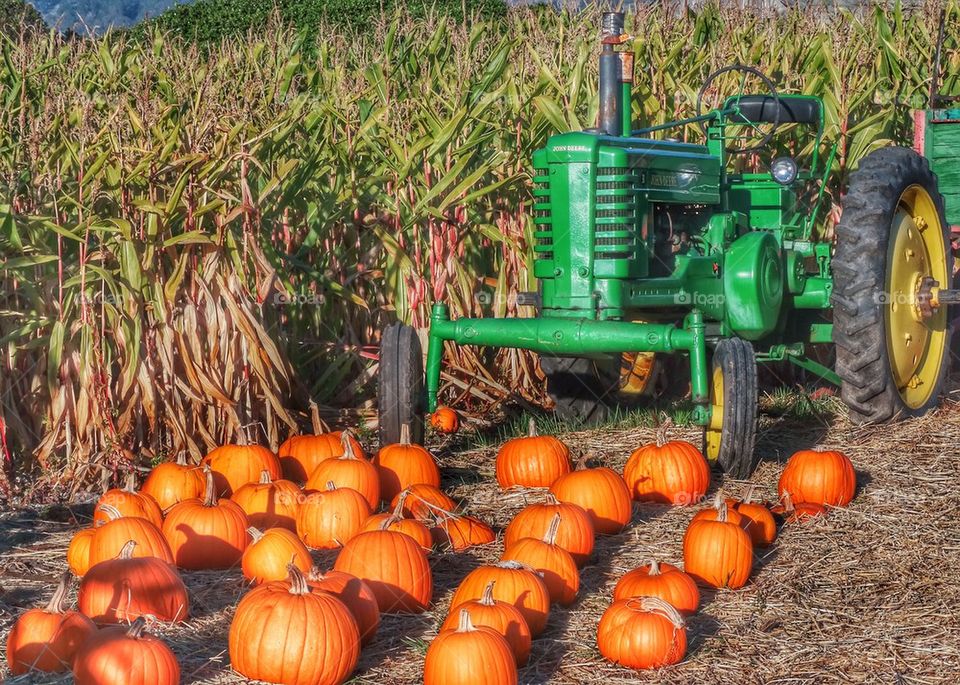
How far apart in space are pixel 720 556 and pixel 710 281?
2001 mm

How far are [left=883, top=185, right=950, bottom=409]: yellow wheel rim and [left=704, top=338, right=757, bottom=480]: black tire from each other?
Result: 1175 millimetres

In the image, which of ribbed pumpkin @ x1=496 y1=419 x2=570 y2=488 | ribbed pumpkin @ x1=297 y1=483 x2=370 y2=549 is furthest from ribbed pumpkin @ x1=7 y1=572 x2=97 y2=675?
ribbed pumpkin @ x1=496 y1=419 x2=570 y2=488

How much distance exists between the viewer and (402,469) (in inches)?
203

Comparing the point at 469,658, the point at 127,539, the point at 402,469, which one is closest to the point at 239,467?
the point at 402,469

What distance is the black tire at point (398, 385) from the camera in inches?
215

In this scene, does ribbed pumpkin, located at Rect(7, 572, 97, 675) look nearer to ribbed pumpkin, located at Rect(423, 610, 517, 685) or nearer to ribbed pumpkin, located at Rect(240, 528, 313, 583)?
ribbed pumpkin, located at Rect(240, 528, 313, 583)

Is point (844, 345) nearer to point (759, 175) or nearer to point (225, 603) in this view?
point (759, 175)

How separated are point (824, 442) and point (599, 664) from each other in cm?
297

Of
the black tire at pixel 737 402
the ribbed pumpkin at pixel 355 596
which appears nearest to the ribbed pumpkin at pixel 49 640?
the ribbed pumpkin at pixel 355 596

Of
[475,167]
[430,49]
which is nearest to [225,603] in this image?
[475,167]

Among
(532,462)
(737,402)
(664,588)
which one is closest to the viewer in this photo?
(664,588)

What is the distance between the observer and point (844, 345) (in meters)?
5.86

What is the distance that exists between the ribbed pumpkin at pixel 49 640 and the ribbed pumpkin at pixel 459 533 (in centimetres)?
145

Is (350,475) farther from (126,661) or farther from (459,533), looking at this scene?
(126,661)
